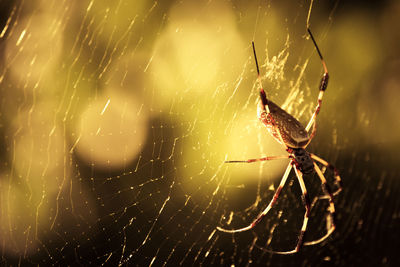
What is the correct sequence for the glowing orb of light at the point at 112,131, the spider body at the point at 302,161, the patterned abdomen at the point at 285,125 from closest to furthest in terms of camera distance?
the patterned abdomen at the point at 285,125
the spider body at the point at 302,161
the glowing orb of light at the point at 112,131

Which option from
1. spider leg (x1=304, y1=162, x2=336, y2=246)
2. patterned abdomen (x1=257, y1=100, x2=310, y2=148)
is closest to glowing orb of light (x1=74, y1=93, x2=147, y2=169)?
patterned abdomen (x1=257, y1=100, x2=310, y2=148)

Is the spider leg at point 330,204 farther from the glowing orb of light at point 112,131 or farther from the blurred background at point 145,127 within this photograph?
the glowing orb of light at point 112,131

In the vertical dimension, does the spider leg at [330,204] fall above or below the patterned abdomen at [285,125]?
below

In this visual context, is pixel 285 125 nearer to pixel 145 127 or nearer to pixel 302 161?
pixel 302 161

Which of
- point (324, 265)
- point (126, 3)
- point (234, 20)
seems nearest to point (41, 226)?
point (126, 3)

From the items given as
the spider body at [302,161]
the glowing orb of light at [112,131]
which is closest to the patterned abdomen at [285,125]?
the spider body at [302,161]

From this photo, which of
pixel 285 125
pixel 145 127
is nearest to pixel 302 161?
pixel 285 125

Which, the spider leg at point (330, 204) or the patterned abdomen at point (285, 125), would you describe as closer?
the patterned abdomen at point (285, 125)
